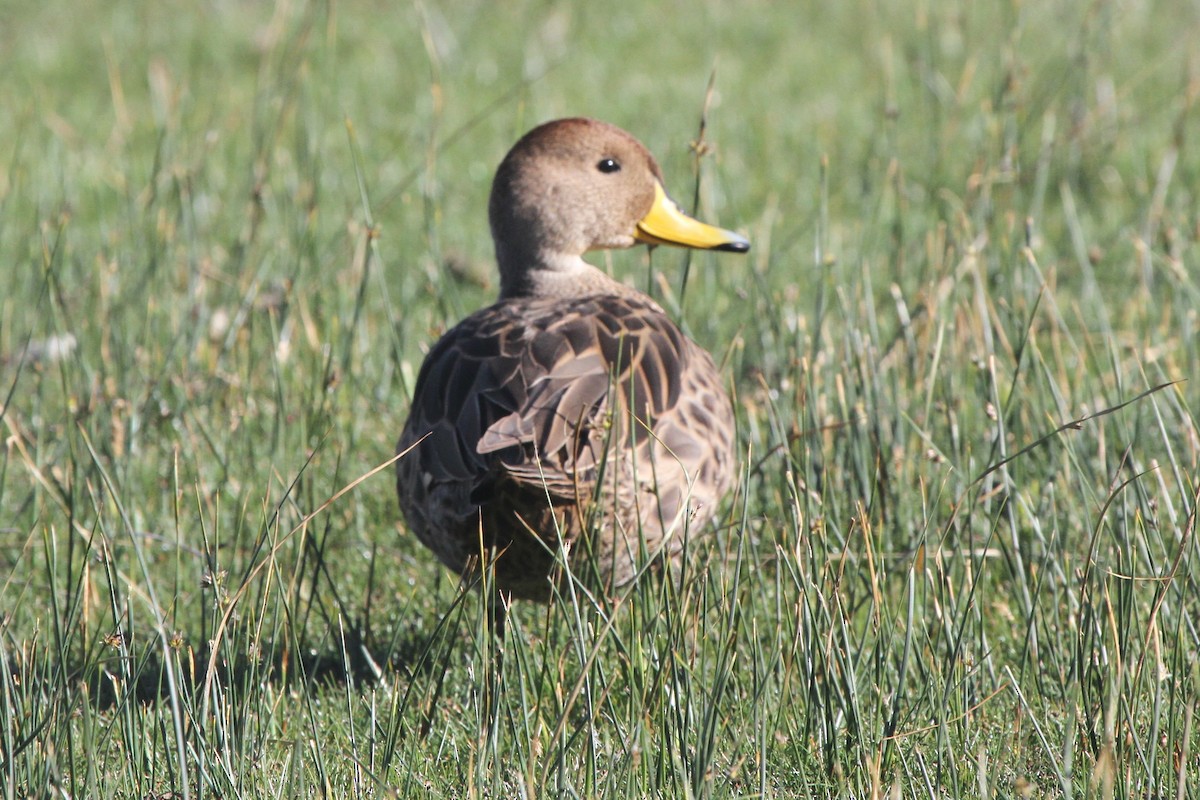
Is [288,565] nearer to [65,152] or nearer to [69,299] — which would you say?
[69,299]

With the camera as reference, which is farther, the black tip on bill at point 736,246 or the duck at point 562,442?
the black tip on bill at point 736,246

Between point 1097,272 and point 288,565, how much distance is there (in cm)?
358

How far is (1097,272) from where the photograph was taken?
5621 mm

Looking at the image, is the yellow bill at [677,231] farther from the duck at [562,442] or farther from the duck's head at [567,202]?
Result: the duck at [562,442]

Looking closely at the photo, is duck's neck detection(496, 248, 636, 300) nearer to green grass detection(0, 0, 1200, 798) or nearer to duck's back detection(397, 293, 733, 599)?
green grass detection(0, 0, 1200, 798)

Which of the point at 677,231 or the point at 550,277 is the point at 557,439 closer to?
the point at 550,277

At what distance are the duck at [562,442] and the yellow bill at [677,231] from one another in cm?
26

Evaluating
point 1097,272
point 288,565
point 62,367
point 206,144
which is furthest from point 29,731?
point 1097,272

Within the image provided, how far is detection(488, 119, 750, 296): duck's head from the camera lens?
4051mm

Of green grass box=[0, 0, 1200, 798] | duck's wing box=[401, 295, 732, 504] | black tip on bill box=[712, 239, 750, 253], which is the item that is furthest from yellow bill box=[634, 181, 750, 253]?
duck's wing box=[401, 295, 732, 504]

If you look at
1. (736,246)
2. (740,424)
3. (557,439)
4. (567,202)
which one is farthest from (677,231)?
(557,439)

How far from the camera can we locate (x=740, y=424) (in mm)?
3684

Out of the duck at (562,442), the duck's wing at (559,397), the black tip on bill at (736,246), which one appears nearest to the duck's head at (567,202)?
the black tip on bill at (736,246)

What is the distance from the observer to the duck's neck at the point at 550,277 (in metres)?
4.05
